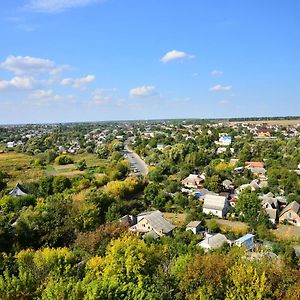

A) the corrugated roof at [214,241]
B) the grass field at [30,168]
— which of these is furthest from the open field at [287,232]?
the grass field at [30,168]

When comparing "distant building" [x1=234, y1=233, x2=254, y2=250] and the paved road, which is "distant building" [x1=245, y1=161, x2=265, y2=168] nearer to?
the paved road

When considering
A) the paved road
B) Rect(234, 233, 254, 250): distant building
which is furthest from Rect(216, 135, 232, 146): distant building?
Rect(234, 233, 254, 250): distant building

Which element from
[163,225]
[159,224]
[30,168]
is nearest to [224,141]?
[30,168]

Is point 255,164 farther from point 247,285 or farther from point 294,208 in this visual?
point 247,285

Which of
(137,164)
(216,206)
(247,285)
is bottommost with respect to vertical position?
(216,206)

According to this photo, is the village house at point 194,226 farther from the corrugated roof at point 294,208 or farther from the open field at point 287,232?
the corrugated roof at point 294,208

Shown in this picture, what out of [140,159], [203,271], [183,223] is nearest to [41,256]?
[203,271]

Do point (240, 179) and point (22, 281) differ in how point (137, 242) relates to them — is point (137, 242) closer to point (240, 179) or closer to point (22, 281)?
point (22, 281)
